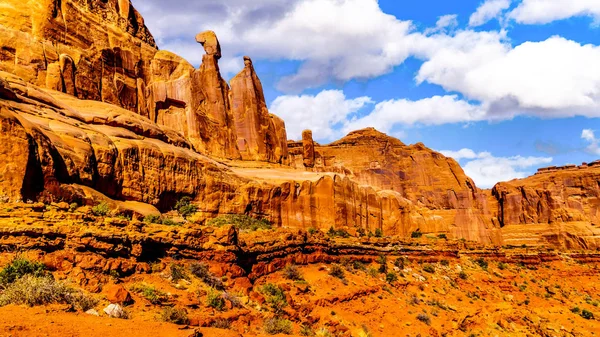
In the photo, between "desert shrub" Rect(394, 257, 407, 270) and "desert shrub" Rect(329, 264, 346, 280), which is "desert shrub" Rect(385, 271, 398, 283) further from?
"desert shrub" Rect(329, 264, 346, 280)

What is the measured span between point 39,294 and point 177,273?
5.22 metres

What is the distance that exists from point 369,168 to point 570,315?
81442mm

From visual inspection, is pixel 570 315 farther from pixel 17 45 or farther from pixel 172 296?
pixel 17 45

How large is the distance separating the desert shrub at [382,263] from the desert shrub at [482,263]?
46.2 ft

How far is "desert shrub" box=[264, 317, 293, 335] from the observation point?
1340cm

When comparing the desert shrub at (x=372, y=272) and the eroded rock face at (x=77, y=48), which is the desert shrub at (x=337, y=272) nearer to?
the desert shrub at (x=372, y=272)

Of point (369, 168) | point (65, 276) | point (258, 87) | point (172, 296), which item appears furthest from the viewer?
point (369, 168)

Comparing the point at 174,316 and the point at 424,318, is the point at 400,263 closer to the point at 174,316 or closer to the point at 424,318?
the point at 424,318

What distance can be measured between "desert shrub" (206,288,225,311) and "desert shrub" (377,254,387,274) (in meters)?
17.6

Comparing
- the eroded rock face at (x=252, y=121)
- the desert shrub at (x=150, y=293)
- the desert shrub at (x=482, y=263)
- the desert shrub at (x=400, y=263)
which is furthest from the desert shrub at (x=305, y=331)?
the eroded rock face at (x=252, y=121)

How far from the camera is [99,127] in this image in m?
29.5

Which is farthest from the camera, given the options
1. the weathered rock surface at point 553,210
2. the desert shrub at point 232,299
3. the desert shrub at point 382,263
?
the weathered rock surface at point 553,210

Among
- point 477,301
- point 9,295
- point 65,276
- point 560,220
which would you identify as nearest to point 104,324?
point 9,295

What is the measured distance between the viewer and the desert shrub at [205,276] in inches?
611
